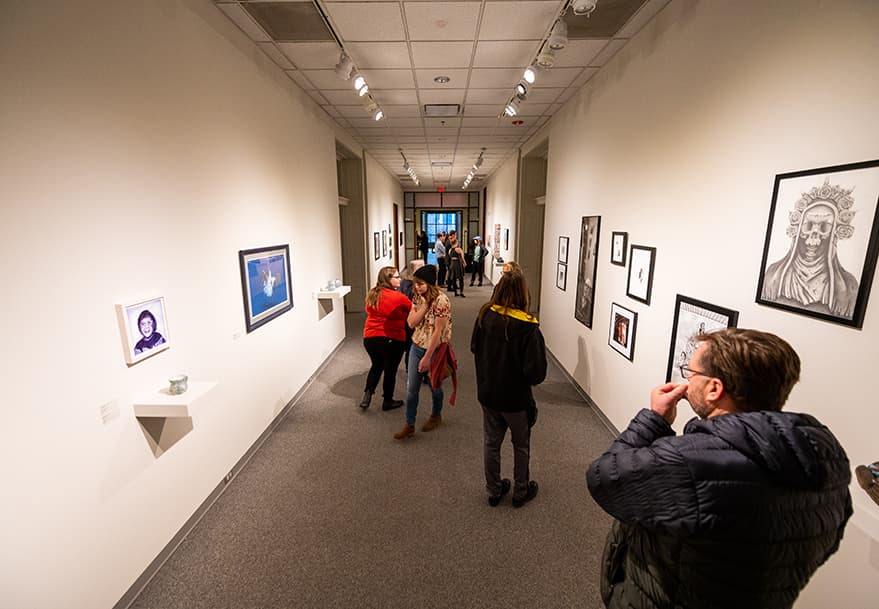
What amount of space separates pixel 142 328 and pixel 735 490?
2.53m

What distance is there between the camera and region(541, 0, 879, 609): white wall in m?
1.47

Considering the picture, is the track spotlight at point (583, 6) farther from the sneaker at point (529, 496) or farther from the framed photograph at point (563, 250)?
the sneaker at point (529, 496)

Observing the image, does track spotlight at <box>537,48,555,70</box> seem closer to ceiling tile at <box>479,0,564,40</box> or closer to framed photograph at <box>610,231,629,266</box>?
ceiling tile at <box>479,0,564,40</box>

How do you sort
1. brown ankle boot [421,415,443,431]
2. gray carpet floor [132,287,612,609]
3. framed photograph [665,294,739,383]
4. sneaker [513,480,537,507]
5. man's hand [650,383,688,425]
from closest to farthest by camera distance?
man's hand [650,383,688,425] < gray carpet floor [132,287,612,609] < framed photograph [665,294,739,383] < sneaker [513,480,537,507] < brown ankle boot [421,415,443,431]

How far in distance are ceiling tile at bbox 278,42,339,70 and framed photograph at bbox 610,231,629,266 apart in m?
2.95

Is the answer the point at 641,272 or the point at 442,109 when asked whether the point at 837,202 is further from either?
the point at 442,109

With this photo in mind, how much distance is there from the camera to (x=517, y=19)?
284 cm

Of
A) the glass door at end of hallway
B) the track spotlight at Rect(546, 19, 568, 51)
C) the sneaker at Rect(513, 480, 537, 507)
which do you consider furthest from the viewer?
the glass door at end of hallway

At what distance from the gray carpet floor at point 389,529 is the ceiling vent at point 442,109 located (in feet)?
12.8

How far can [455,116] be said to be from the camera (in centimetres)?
548

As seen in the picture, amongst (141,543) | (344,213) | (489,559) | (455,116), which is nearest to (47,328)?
(141,543)

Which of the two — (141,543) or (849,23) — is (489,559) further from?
(849,23)

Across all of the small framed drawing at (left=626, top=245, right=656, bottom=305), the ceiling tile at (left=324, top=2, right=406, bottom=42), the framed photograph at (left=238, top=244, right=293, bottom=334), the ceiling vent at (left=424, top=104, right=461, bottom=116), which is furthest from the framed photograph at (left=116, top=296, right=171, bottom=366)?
the ceiling vent at (left=424, top=104, right=461, bottom=116)

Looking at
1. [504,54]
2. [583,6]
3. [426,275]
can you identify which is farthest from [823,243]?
[504,54]
